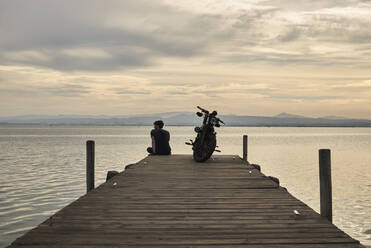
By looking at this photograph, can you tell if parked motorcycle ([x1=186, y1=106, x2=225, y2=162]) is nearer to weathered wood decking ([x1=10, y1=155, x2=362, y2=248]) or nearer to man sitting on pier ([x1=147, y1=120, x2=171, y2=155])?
man sitting on pier ([x1=147, y1=120, x2=171, y2=155])

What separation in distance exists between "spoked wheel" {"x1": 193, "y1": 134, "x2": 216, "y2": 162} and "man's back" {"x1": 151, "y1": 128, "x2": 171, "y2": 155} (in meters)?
1.53

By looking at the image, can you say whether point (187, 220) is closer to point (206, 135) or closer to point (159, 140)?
point (206, 135)

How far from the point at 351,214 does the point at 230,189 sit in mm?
7331

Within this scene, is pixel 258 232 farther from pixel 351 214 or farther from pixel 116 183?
pixel 351 214

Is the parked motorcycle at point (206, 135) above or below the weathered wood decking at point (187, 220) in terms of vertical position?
above

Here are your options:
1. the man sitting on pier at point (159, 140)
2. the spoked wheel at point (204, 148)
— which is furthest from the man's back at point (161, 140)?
the spoked wheel at point (204, 148)

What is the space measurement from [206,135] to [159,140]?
147 inches

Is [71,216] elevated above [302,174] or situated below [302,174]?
above

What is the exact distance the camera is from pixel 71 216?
5957mm

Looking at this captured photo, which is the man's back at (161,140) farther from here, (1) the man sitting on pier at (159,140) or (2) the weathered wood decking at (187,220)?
(2) the weathered wood decking at (187,220)

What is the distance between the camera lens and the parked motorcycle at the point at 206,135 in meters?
13.2

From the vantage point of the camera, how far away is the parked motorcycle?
13156 millimetres

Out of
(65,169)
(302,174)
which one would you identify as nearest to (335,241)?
(302,174)

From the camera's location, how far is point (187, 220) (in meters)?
5.75
